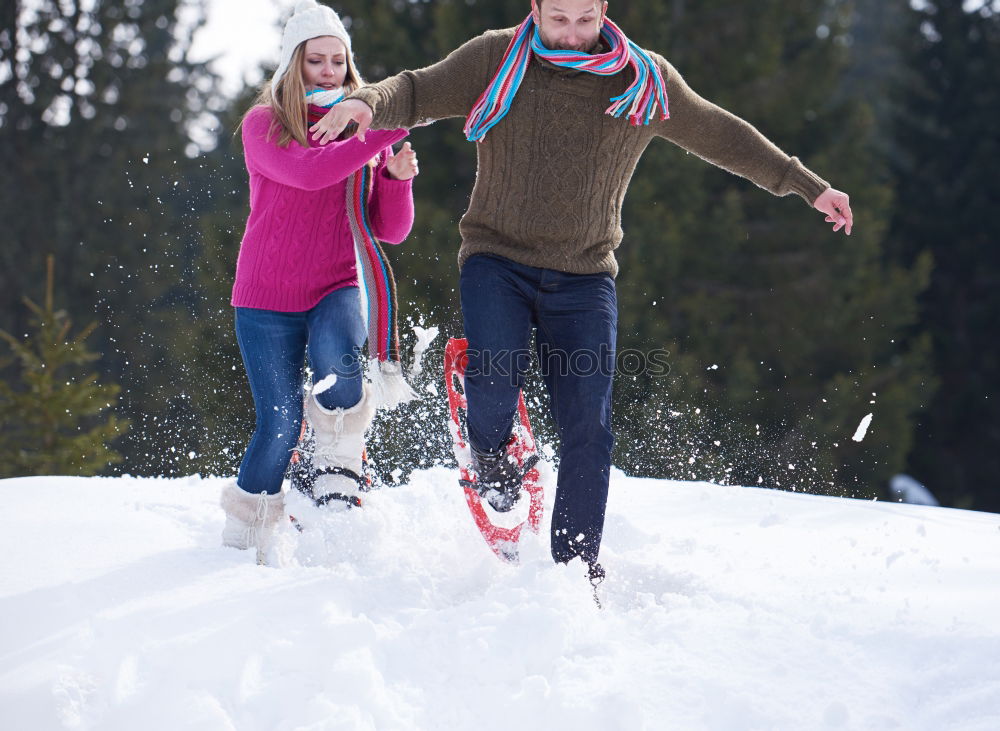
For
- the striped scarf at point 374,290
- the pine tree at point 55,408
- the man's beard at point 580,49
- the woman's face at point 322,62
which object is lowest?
the pine tree at point 55,408

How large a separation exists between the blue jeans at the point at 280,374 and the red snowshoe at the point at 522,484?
37 cm

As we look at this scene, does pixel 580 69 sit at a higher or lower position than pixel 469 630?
higher

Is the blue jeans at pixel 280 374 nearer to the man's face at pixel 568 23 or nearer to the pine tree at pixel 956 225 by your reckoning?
the man's face at pixel 568 23

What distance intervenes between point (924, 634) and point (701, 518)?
1.40m

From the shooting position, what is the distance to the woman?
3.10m

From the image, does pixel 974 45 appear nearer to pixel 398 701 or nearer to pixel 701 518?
pixel 701 518

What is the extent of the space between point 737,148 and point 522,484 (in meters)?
1.25

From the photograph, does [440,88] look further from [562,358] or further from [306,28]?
[562,358]

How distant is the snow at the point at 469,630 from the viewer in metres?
2.11

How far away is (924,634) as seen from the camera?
94.1 inches

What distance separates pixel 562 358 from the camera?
292 centimetres

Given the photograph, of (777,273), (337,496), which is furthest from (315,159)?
(777,273)

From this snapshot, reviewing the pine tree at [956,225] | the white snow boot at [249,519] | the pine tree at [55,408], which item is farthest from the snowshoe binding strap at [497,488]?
the pine tree at [956,225]

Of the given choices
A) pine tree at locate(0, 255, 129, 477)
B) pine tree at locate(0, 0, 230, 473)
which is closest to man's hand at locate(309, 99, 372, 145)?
pine tree at locate(0, 255, 129, 477)
